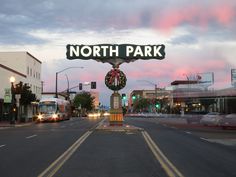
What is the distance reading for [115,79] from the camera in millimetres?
40781

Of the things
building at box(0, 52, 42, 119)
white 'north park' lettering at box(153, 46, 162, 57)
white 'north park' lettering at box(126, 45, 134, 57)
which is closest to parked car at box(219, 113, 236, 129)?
white 'north park' lettering at box(153, 46, 162, 57)

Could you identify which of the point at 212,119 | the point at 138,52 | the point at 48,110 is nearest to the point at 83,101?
the point at 48,110

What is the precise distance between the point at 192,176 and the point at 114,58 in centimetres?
2901

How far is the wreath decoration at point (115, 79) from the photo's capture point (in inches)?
1610

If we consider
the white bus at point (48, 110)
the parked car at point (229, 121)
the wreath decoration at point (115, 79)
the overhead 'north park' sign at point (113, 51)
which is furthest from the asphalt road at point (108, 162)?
the white bus at point (48, 110)

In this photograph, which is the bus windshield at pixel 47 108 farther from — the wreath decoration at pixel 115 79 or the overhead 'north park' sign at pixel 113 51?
the wreath decoration at pixel 115 79

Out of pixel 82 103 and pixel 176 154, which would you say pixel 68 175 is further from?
pixel 82 103

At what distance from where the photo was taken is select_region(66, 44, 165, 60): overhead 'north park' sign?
133 feet

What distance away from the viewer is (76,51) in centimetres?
4112

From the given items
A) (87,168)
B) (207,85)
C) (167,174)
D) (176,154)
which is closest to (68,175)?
(87,168)

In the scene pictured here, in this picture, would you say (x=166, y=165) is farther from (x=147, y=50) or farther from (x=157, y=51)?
(x=157, y=51)

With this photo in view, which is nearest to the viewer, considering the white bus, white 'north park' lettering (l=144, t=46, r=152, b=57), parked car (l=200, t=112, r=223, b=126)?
white 'north park' lettering (l=144, t=46, r=152, b=57)

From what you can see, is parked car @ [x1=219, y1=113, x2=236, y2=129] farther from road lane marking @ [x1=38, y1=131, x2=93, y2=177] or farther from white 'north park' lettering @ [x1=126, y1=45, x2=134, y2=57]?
road lane marking @ [x1=38, y1=131, x2=93, y2=177]

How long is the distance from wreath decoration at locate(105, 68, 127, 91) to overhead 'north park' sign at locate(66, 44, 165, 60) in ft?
4.78
